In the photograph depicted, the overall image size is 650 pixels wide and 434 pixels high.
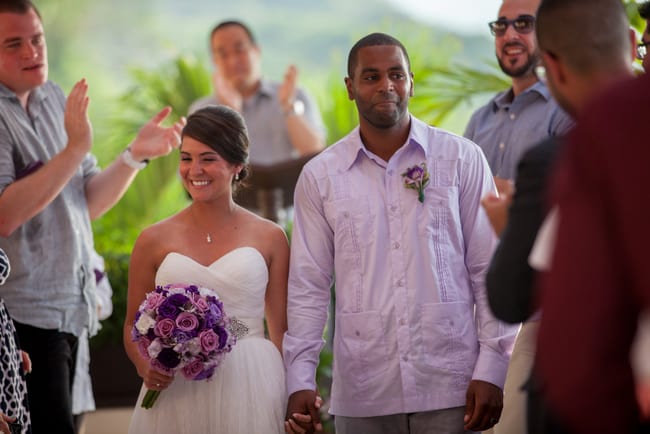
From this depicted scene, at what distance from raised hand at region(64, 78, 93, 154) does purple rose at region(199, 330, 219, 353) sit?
1.16 meters

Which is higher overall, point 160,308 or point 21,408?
point 160,308

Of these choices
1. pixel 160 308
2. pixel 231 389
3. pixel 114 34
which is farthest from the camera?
pixel 114 34

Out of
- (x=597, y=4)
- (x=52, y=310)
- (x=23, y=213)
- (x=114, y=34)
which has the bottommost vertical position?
(x=52, y=310)

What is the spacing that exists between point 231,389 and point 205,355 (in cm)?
29

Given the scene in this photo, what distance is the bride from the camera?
3910 mm

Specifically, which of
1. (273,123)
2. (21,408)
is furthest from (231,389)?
(273,123)

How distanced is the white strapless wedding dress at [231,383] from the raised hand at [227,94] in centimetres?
273

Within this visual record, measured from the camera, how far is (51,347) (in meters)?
4.35

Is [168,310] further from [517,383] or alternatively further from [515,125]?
[515,125]

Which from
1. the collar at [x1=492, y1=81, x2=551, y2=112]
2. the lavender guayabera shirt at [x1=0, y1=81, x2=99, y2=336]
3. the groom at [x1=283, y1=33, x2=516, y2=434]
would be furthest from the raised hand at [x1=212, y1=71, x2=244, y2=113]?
the groom at [x1=283, y1=33, x2=516, y2=434]

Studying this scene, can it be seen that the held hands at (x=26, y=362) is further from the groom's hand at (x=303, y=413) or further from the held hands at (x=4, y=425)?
the groom's hand at (x=303, y=413)

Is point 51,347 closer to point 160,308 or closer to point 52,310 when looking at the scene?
point 52,310

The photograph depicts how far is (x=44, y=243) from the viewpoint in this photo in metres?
4.48

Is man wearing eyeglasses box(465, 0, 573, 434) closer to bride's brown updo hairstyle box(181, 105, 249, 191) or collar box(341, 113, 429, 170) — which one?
collar box(341, 113, 429, 170)
